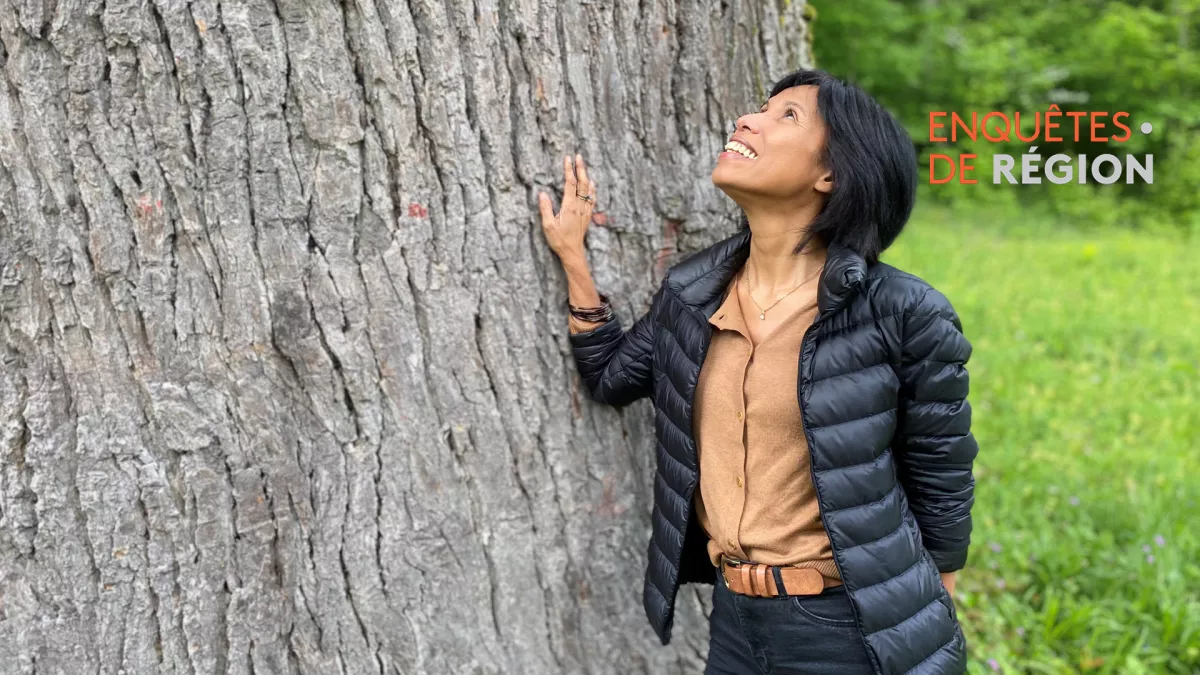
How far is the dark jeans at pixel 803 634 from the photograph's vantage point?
1.97 meters

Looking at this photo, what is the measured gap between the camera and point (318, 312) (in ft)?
6.48

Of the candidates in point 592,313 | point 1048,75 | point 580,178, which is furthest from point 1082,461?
point 1048,75

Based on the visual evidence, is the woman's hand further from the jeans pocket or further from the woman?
the jeans pocket

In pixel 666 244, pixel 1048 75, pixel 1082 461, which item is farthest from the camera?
pixel 1048 75

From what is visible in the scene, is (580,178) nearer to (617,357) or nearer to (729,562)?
(617,357)

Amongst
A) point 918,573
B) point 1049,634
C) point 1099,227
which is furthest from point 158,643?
point 1099,227

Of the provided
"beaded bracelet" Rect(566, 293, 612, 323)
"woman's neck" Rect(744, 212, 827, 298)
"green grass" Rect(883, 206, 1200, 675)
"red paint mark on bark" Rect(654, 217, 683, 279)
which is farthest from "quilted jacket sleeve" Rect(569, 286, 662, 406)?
"green grass" Rect(883, 206, 1200, 675)

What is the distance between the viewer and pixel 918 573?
2.00m

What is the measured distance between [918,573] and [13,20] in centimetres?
218

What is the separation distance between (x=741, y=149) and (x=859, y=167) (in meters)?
0.26

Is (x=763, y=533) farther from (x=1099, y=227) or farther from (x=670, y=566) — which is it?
(x=1099, y=227)

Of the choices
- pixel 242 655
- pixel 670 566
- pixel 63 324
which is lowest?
pixel 242 655

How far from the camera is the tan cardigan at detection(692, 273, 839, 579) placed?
1946 mm

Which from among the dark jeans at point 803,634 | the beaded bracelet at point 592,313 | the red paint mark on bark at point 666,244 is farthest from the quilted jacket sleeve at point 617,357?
the dark jeans at point 803,634
